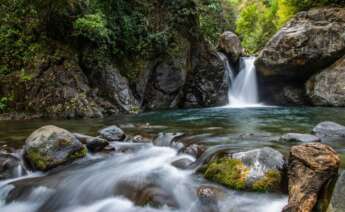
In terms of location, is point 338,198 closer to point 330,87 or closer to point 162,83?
point 162,83

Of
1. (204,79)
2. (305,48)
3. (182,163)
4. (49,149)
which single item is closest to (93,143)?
(49,149)

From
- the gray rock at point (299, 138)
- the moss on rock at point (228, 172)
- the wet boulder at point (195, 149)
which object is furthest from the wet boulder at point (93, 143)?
the gray rock at point (299, 138)

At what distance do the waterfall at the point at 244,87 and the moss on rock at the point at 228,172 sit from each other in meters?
12.2

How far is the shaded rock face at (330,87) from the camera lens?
575 inches

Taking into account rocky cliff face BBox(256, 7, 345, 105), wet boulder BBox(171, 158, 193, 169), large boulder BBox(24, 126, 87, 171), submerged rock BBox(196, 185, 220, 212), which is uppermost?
rocky cliff face BBox(256, 7, 345, 105)

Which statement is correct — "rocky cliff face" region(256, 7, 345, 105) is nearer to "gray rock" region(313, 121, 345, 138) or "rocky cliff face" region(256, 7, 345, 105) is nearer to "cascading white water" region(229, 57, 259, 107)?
"cascading white water" region(229, 57, 259, 107)

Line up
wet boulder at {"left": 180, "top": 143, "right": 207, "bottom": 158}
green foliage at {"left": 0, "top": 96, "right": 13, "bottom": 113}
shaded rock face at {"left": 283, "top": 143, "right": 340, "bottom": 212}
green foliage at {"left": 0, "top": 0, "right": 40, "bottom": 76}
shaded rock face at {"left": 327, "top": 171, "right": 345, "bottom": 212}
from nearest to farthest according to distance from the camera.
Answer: shaded rock face at {"left": 327, "top": 171, "right": 345, "bottom": 212}, shaded rock face at {"left": 283, "top": 143, "right": 340, "bottom": 212}, wet boulder at {"left": 180, "top": 143, "right": 207, "bottom": 158}, green foliage at {"left": 0, "top": 96, "right": 13, "bottom": 113}, green foliage at {"left": 0, "top": 0, "right": 40, "bottom": 76}

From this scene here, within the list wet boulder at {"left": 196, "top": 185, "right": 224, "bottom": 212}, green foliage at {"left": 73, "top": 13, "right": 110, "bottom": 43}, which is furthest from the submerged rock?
green foliage at {"left": 73, "top": 13, "right": 110, "bottom": 43}

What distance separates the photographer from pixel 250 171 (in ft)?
15.5

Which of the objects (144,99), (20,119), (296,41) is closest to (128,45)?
(144,99)

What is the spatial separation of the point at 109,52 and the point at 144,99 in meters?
2.67

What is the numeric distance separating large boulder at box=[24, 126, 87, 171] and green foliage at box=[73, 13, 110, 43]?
22.2 ft

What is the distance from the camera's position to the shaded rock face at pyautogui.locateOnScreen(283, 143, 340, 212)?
3865mm

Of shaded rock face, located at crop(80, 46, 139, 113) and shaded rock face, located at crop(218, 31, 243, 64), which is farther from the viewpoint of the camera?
shaded rock face, located at crop(218, 31, 243, 64)
